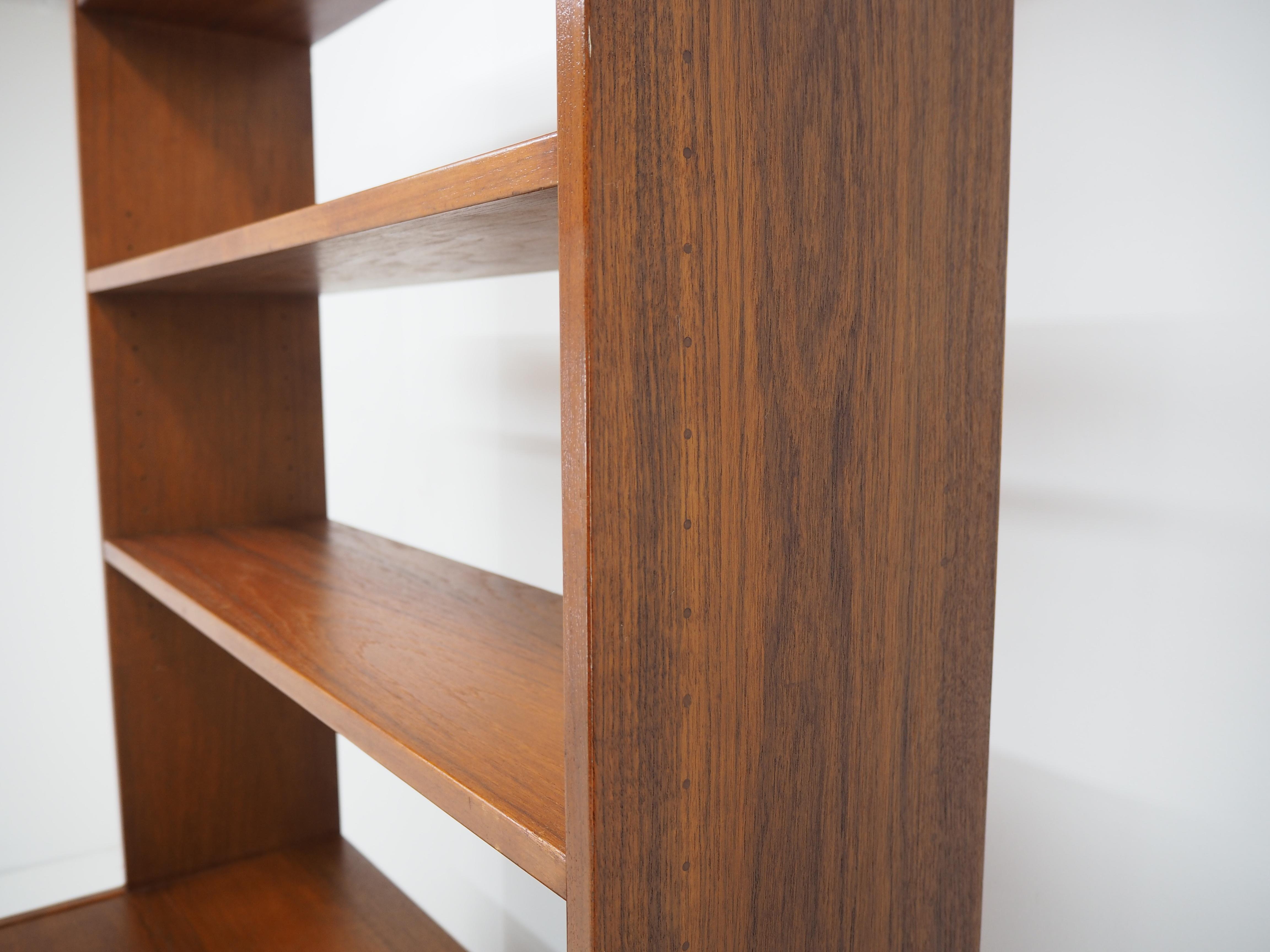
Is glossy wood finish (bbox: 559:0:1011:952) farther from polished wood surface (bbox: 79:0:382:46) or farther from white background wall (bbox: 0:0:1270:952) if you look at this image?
polished wood surface (bbox: 79:0:382:46)

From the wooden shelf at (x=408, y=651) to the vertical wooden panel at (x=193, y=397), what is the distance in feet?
0.37

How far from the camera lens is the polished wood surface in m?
1.36

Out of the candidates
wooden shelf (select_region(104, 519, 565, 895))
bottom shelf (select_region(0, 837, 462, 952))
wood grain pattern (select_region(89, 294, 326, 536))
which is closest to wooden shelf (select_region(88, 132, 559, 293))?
wood grain pattern (select_region(89, 294, 326, 536))

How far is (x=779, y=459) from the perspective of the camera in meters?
0.57

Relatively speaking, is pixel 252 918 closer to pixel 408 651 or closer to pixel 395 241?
pixel 408 651

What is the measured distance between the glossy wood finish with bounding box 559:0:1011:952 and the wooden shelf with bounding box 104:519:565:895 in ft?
0.33

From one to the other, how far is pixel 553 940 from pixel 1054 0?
1.40m

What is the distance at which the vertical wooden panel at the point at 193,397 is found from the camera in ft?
4.79

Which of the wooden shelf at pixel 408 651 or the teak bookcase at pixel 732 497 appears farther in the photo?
the wooden shelf at pixel 408 651

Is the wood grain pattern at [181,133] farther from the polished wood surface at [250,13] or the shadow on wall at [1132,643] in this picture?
the shadow on wall at [1132,643]

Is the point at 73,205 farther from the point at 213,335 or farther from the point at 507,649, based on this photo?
the point at 507,649

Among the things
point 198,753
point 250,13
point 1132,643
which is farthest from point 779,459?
point 198,753

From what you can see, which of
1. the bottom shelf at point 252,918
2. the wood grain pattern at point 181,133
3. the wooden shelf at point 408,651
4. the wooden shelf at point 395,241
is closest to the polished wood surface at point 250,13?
the wood grain pattern at point 181,133

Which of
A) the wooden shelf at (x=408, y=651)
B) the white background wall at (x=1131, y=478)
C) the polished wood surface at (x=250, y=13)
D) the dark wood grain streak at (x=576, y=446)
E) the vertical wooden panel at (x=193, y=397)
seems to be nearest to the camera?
the dark wood grain streak at (x=576, y=446)
